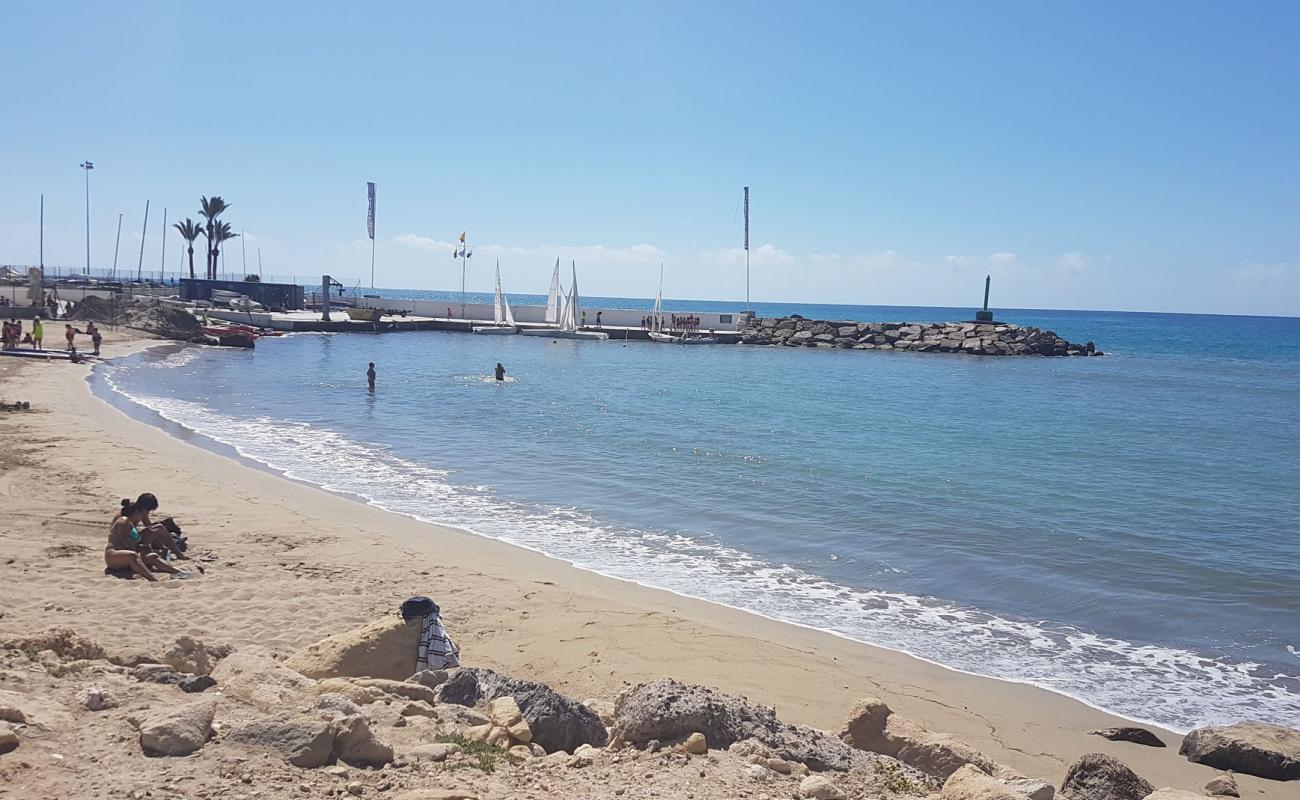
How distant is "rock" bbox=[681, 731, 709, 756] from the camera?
595 centimetres

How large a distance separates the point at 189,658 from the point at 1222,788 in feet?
26.6

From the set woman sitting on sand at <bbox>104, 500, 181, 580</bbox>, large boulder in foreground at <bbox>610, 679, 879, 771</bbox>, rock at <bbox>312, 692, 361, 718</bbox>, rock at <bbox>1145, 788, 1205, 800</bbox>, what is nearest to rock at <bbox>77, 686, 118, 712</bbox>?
rock at <bbox>312, 692, 361, 718</bbox>

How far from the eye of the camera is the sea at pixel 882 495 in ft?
37.5

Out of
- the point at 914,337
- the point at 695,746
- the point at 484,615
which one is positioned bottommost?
the point at 484,615

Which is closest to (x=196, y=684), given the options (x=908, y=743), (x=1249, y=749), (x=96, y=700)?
(x=96, y=700)

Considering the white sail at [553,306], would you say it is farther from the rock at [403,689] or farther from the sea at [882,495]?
the rock at [403,689]

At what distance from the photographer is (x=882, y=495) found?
758 inches

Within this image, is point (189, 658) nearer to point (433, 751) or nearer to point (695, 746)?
point (433, 751)

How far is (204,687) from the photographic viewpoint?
6512 millimetres

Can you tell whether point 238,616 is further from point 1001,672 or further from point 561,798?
point 1001,672

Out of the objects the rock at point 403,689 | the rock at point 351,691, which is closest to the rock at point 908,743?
the rock at point 403,689

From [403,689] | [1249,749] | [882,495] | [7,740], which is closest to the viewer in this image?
[7,740]

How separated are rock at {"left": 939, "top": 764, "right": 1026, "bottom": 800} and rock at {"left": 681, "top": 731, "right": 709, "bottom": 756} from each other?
148cm

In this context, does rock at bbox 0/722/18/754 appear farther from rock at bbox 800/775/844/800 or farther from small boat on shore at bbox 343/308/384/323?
small boat on shore at bbox 343/308/384/323
